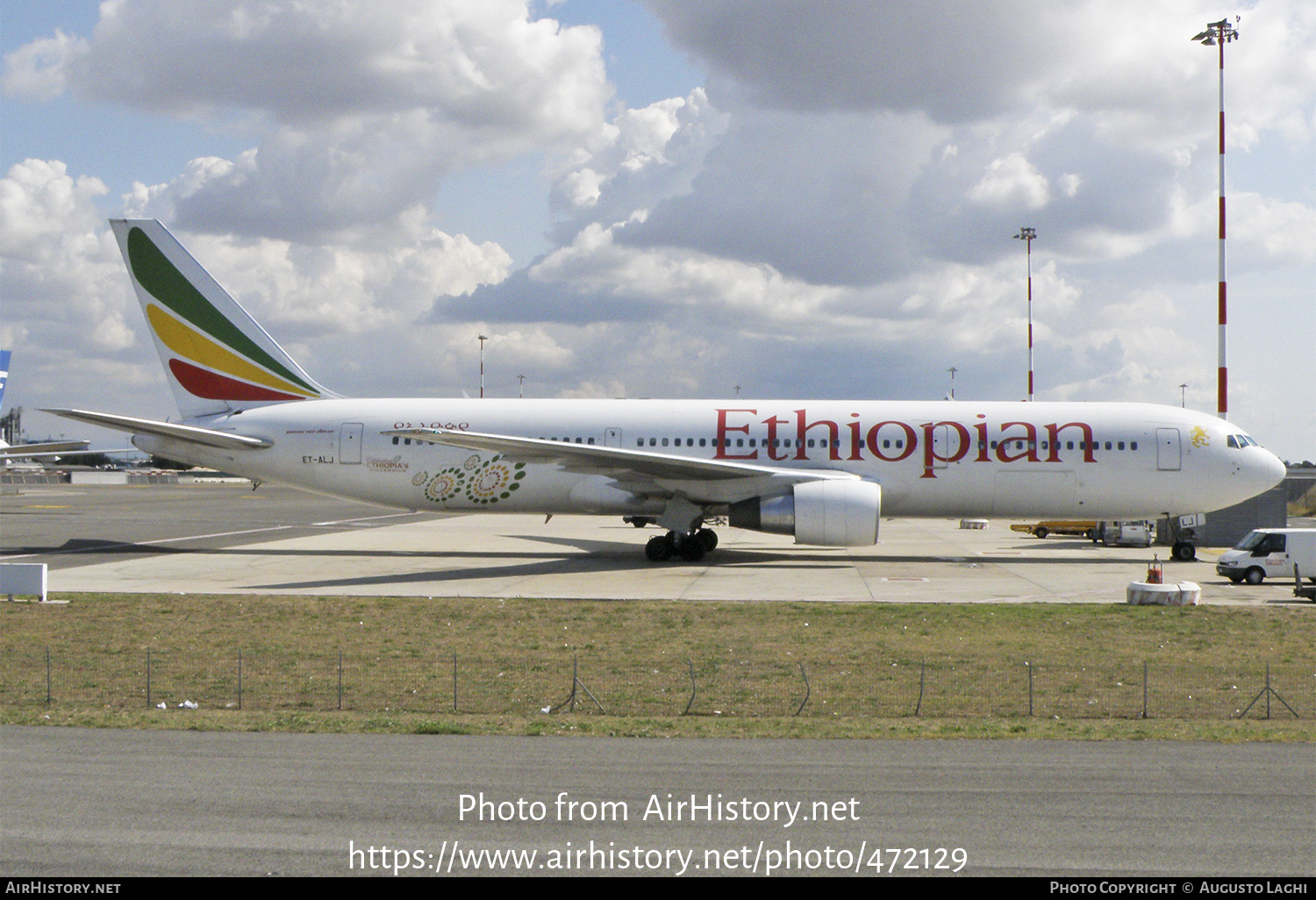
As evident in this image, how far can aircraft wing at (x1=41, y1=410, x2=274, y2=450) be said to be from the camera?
29.5 metres

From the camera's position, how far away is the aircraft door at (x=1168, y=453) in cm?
3033

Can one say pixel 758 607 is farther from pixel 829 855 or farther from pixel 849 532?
pixel 829 855

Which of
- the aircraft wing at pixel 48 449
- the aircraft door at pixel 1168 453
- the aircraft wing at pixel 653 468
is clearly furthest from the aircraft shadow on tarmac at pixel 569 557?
the aircraft wing at pixel 48 449

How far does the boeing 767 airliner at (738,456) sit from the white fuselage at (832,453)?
4 cm

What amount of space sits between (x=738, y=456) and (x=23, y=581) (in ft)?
60.1

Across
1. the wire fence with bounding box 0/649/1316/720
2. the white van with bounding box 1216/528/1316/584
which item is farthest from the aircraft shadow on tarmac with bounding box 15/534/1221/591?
the wire fence with bounding box 0/649/1316/720

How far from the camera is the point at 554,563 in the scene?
1183 inches


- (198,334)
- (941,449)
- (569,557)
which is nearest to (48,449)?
(198,334)

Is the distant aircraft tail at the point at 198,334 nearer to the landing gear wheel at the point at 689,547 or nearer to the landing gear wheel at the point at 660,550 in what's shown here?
the landing gear wheel at the point at 660,550

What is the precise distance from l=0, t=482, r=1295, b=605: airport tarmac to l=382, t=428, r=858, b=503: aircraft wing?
2224 millimetres

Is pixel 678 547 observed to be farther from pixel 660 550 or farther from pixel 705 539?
pixel 705 539

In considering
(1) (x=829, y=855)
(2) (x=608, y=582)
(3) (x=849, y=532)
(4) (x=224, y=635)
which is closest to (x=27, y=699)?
(4) (x=224, y=635)

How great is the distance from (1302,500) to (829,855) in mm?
94435

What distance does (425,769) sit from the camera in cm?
950
